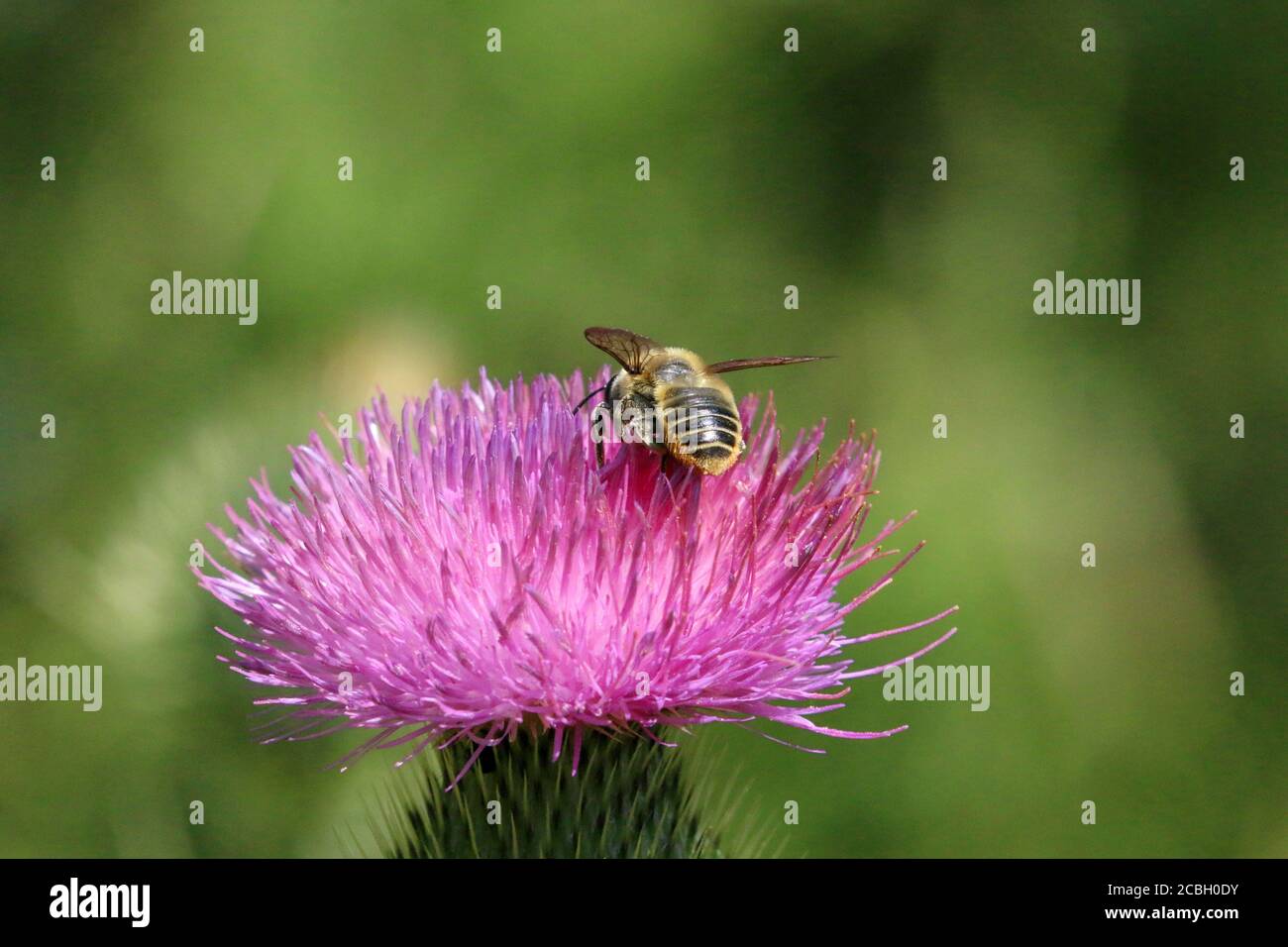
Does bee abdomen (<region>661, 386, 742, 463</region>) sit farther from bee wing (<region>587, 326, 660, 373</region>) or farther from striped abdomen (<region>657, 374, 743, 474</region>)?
bee wing (<region>587, 326, 660, 373</region>)

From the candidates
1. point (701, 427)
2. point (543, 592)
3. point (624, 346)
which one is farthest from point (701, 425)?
point (543, 592)

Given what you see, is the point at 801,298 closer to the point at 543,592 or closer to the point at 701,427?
the point at 701,427

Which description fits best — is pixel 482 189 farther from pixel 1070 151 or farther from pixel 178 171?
pixel 1070 151

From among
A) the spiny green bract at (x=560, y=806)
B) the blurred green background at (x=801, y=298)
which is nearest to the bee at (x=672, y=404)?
the spiny green bract at (x=560, y=806)

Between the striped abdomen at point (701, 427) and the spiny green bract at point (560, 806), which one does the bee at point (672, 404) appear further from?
the spiny green bract at point (560, 806)

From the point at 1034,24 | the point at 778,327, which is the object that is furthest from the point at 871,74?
the point at 778,327

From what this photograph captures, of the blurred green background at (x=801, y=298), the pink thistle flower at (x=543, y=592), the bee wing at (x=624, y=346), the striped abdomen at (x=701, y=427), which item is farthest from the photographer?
the blurred green background at (x=801, y=298)
